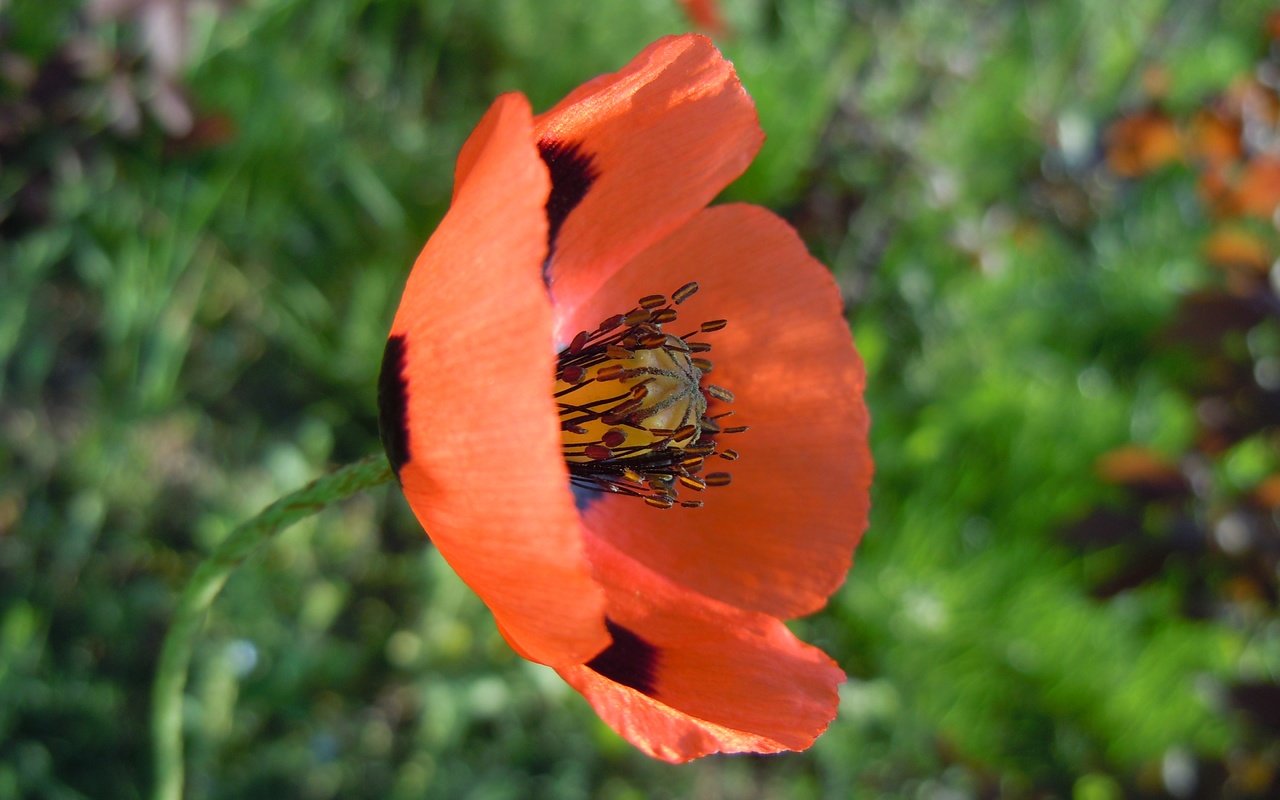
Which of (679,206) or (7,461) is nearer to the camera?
(679,206)

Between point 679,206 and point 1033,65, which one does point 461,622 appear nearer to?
point 679,206

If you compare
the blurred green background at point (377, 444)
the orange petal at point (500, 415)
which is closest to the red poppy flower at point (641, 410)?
the orange petal at point (500, 415)

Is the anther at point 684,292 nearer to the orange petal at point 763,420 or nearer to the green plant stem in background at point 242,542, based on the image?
the orange petal at point 763,420

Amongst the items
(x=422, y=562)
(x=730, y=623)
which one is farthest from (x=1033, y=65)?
(x=730, y=623)

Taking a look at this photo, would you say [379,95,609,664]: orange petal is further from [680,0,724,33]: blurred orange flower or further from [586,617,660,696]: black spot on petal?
[680,0,724,33]: blurred orange flower

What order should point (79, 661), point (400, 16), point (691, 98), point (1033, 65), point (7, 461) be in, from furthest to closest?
point (1033, 65) → point (400, 16) → point (7, 461) → point (79, 661) → point (691, 98)

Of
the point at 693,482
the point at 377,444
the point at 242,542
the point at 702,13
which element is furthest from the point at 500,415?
the point at 702,13
